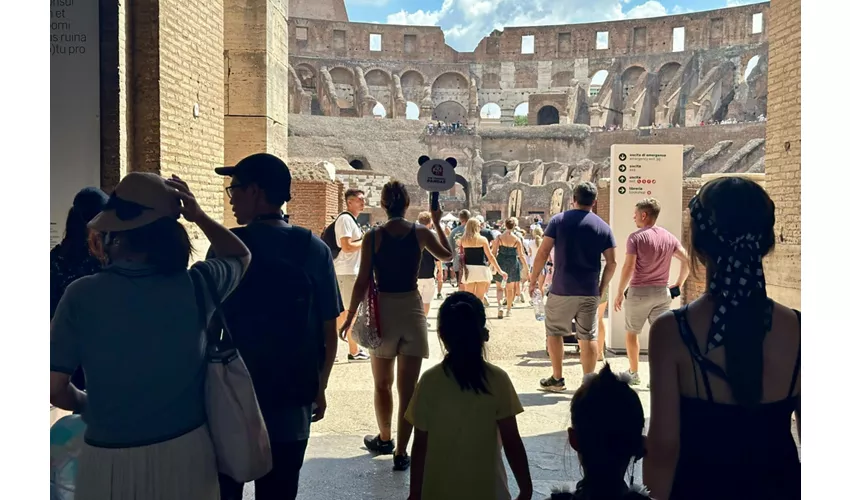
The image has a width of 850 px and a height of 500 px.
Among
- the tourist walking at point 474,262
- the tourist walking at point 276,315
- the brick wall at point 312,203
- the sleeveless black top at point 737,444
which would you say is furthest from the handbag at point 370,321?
the brick wall at point 312,203

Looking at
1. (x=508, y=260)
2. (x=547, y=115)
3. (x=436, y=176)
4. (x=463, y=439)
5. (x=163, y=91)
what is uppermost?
(x=547, y=115)

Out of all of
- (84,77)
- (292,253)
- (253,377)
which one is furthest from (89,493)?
(84,77)

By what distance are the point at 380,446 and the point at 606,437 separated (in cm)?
261

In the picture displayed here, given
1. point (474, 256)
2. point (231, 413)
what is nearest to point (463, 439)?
point (231, 413)

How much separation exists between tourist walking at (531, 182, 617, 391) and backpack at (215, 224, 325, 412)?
9.95ft

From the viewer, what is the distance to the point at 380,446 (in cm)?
423

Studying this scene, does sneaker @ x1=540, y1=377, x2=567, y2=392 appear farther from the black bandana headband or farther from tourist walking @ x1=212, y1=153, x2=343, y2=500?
the black bandana headband

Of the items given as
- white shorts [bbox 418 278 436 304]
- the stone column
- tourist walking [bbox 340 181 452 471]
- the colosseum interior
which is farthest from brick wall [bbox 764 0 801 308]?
the colosseum interior

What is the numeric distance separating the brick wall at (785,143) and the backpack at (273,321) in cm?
480

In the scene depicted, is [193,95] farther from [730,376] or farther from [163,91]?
[730,376]

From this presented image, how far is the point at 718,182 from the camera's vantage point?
193 centimetres

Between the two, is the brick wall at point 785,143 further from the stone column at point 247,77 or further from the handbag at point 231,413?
the stone column at point 247,77

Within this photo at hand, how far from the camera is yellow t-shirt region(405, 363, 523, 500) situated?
244cm

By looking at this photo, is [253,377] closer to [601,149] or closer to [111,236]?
[111,236]
